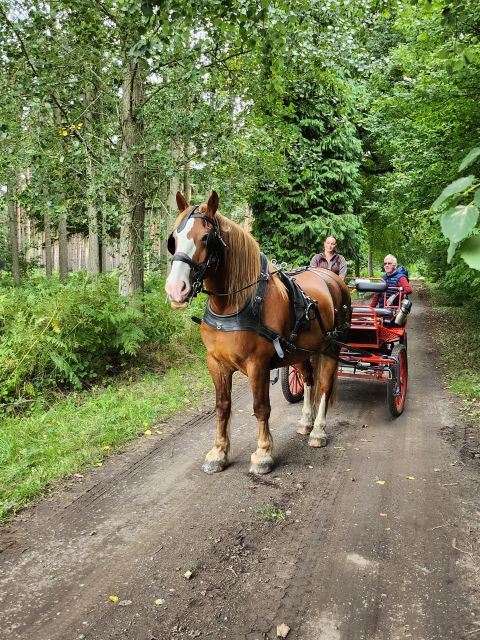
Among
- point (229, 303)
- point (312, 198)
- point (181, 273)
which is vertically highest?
point (312, 198)

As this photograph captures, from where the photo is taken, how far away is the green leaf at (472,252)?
105cm

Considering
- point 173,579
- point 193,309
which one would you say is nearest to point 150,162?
point 193,309

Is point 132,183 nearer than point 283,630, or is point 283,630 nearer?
point 283,630

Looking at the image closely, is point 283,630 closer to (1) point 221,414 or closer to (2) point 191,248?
(1) point 221,414

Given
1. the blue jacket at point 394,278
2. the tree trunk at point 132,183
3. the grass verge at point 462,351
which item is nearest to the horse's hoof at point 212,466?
the grass verge at point 462,351

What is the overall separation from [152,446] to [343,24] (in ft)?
22.5

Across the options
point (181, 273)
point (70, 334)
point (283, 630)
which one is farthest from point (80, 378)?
point (283, 630)

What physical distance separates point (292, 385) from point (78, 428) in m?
2.94

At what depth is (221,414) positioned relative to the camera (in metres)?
4.52

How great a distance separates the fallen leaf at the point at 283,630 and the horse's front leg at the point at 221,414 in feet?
6.52

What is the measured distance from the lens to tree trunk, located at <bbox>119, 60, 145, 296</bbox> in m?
7.86

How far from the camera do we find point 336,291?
5.89 m

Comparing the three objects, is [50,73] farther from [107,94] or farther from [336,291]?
[336,291]

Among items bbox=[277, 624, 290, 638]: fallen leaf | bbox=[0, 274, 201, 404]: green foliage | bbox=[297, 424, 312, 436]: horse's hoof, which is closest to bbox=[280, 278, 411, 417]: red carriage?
bbox=[297, 424, 312, 436]: horse's hoof
